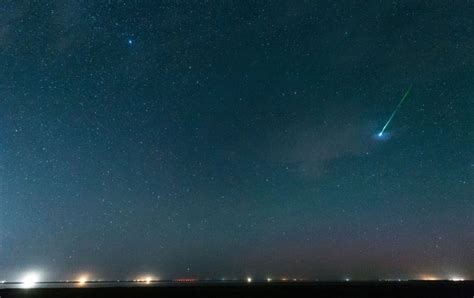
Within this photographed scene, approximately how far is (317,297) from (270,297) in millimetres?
6159

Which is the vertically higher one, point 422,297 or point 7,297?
point 7,297

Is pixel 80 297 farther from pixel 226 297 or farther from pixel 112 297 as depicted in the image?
pixel 226 297

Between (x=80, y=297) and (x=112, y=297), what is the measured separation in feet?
15.9

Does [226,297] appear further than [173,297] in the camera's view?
No

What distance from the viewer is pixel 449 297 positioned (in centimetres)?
4112

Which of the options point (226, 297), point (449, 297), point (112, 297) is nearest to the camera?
point (449, 297)

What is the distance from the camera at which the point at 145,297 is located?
Result: 49438 millimetres

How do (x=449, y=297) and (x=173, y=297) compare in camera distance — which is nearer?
(x=449, y=297)

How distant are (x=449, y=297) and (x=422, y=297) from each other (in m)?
6.56

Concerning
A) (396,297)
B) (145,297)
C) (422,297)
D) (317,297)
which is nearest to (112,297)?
(145,297)

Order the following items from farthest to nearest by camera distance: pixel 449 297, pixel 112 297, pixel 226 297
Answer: pixel 112 297, pixel 226 297, pixel 449 297

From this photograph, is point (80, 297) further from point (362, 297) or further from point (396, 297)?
point (396, 297)

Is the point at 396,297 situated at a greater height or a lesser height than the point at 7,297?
lesser

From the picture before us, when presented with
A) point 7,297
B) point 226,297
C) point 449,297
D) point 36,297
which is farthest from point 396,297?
point 7,297
